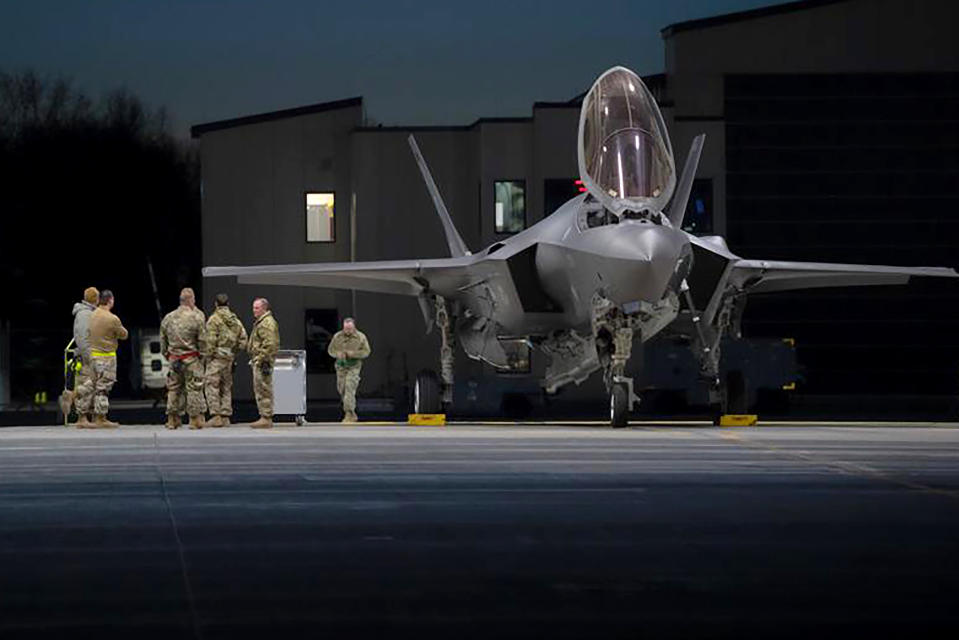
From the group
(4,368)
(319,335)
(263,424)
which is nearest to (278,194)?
(319,335)

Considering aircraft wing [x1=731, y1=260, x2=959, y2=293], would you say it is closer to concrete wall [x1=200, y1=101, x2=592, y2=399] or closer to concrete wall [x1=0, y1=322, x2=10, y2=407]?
concrete wall [x1=200, y1=101, x2=592, y2=399]

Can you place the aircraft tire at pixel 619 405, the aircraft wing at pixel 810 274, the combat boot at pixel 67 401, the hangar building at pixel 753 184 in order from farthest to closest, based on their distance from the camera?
the hangar building at pixel 753 184, the aircraft wing at pixel 810 274, the combat boot at pixel 67 401, the aircraft tire at pixel 619 405

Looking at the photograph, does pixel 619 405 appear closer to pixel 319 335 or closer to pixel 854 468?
pixel 854 468

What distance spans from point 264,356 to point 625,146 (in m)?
5.90

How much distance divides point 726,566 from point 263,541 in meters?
2.65

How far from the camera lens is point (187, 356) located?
24812mm

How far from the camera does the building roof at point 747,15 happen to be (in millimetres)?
48938

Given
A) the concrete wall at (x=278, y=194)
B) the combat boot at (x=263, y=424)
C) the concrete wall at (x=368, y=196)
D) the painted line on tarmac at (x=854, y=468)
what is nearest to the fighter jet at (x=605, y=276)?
the painted line on tarmac at (x=854, y=468)

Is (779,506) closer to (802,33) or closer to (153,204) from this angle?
(802,33)

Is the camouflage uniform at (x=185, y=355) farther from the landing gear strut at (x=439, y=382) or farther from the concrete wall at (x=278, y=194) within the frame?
the concrete wall at (x=278, y=194)

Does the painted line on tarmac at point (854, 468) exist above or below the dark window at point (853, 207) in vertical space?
below

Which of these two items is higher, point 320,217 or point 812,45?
point 812,45

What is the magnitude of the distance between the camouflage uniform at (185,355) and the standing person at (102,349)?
0.60m

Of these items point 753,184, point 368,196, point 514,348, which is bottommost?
point 514,348
